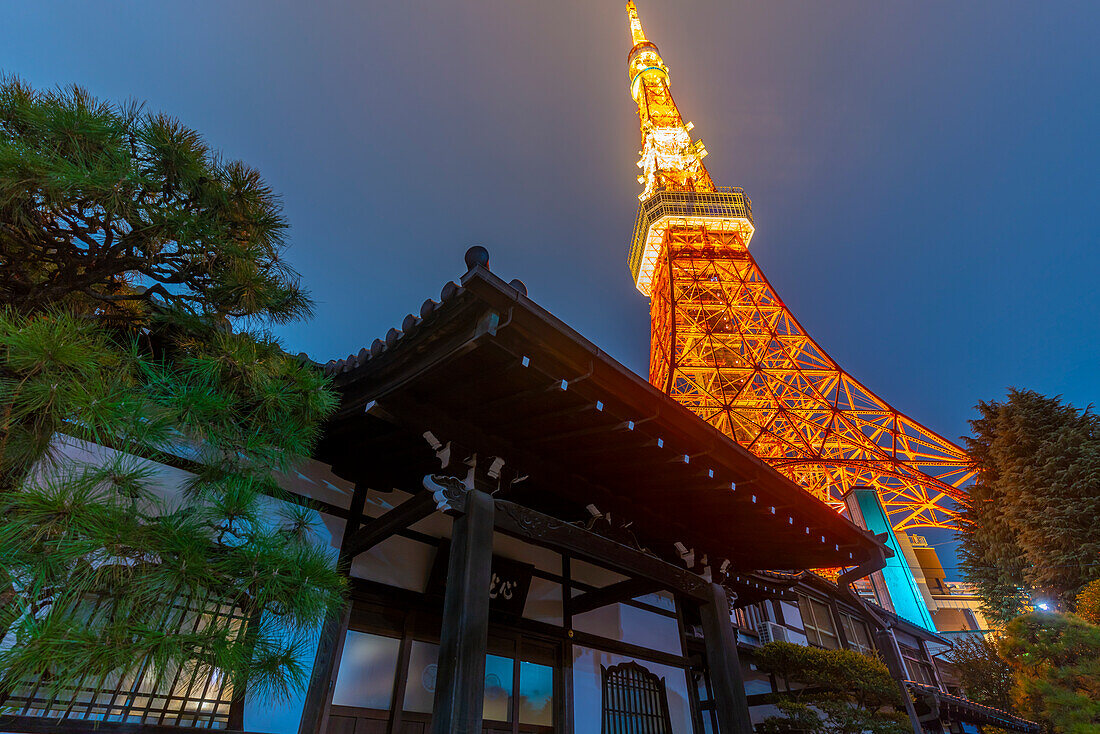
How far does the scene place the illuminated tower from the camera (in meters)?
22.9

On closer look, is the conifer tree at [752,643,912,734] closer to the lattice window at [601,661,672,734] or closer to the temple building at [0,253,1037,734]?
the temple building at [0,253,1037,734]

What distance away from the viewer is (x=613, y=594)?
5.93m

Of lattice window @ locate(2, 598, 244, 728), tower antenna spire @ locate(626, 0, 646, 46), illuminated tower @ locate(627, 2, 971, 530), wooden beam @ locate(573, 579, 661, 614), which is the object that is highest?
tower antenna spire @ locate(626, 0, 646, 46)

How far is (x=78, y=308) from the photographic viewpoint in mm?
2965

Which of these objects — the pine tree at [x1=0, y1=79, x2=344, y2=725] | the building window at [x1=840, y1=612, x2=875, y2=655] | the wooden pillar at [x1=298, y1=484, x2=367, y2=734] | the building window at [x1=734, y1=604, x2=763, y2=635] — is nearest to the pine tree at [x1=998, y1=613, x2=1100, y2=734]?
the building window at [x1=734, y1=604, x2=763, y2=635]

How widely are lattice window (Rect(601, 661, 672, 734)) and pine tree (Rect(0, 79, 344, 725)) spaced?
15.5 ft

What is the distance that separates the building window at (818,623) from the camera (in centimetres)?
1130

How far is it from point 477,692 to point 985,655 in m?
15.4

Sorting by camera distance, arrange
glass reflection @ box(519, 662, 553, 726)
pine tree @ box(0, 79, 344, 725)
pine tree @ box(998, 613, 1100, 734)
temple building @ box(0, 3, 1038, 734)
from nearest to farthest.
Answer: pine tree @ box(0, 79, 344, 725) < temple building @ box(0, 3, 1038, 734) < pine tree @ box(998, 613, 1100, 734) < glass reflection @ box(519, 662, 553, 726)

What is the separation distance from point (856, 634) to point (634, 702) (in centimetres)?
924

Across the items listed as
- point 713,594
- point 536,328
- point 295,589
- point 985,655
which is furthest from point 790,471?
point 295,589

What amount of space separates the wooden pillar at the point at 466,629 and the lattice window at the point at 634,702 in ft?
11.6

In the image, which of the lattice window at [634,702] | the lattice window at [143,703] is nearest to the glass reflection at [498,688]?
the lattice window at [634,702]

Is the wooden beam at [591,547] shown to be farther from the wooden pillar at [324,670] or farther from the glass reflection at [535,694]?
the glass reflection at [535,694]
